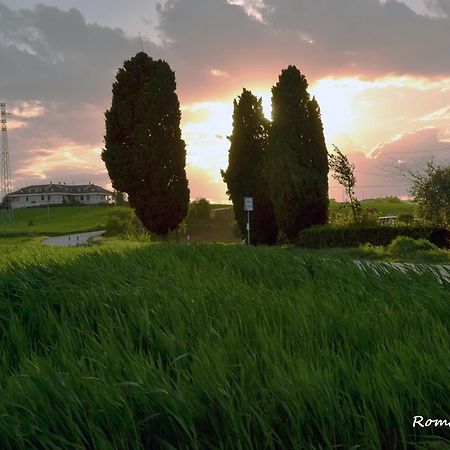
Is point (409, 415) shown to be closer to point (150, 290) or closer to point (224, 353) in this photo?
point (224, 353)

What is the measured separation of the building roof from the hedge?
445 ft

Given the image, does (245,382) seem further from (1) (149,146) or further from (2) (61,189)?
(2) (61,189)

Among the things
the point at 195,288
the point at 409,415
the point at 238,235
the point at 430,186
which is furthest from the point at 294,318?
the point at 238,235

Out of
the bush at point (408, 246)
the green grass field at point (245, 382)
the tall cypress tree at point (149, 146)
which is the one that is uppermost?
the tall cypress tree at point (149, 146)

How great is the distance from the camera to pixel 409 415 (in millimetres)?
3076

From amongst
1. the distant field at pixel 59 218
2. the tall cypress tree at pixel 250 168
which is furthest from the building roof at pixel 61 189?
the tall cypress tree at pixel 250 168

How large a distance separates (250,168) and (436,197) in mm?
12220

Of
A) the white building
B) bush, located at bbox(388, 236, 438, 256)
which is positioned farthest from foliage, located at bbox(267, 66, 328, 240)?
the white building

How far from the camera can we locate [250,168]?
3488 cm

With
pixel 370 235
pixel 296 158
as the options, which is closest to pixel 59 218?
pixel 296 158

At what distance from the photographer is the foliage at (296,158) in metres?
29.1

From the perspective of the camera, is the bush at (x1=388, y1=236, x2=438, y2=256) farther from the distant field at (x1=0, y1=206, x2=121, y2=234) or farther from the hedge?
the distant field at (x1=0, y1=206, x2=121, y2=234)

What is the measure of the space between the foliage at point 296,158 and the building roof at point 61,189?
130990 mm

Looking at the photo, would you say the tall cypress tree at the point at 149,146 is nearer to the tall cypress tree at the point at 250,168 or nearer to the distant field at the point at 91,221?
the tall cypress tree at the point at 250,168
